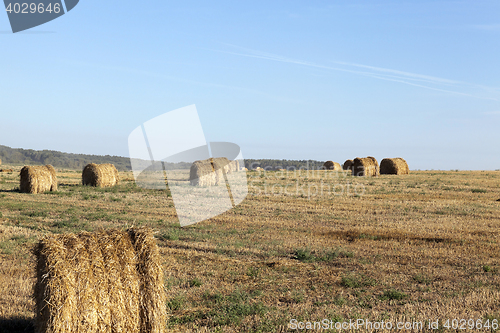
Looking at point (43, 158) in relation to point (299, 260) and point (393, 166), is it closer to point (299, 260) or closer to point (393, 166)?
point (393, 166)

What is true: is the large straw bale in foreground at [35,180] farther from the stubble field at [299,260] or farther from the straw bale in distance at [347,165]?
the straw bale in distance at [347,165]

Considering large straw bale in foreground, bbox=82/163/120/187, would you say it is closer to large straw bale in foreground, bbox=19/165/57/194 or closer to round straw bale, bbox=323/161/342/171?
large straw bale in foreground, bbox=19/165/57/194

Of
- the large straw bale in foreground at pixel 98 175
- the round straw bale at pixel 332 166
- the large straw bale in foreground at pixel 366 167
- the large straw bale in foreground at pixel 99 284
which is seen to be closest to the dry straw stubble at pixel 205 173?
Result: the large straw bale in foreground at pixel 98 175

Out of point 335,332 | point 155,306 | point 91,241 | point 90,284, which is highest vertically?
point 91,241

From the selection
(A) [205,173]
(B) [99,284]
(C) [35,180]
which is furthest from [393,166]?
(B) [99,284]

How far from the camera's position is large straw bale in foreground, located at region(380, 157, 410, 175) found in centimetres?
4656

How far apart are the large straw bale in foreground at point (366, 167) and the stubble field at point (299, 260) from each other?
21.7 meters

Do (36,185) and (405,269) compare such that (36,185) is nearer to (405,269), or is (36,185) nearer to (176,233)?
(176,233)

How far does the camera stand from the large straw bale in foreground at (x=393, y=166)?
153 ft

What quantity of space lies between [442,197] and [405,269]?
16.8 m

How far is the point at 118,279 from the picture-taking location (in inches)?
235

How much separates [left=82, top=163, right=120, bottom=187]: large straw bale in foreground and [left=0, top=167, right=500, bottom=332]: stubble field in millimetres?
8322

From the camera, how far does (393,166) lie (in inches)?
1833

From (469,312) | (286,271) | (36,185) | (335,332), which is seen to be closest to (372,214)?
(286,271)
